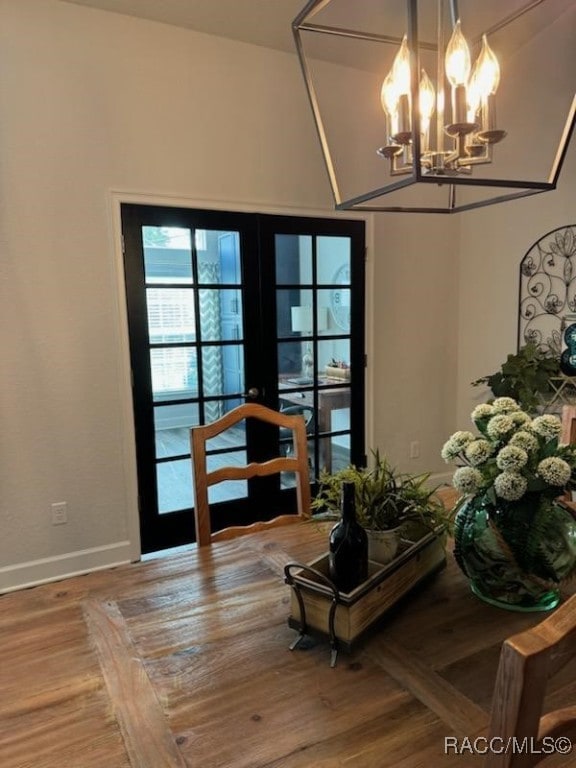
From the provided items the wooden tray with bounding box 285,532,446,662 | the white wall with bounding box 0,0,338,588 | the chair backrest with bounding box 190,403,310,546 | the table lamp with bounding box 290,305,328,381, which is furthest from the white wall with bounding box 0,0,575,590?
the wooden tray with bounding box 285,532,446,662

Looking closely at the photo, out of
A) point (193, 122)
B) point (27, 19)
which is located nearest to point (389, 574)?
point (193, 122)

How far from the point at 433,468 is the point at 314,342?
1455 mm

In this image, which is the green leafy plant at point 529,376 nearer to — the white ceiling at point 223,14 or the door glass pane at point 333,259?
the door glass pane at point 333,259

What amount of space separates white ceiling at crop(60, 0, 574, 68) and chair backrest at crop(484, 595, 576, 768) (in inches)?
118

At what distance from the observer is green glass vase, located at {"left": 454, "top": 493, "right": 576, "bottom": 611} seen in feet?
3.67

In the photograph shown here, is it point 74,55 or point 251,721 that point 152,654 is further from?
point 74,55

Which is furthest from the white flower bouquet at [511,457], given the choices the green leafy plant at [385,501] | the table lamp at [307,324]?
the table lamp at [307,324]

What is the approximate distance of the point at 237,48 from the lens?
2.98 meters

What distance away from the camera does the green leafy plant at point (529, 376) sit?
10.2ft

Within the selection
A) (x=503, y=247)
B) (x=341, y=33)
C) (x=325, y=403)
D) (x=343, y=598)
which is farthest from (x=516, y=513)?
(x=503, y=247)

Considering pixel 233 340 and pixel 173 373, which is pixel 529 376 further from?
pixel 173 373

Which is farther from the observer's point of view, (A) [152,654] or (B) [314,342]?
(B) [314,342]

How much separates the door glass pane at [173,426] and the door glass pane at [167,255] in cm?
73

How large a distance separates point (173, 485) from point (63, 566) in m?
0.71
